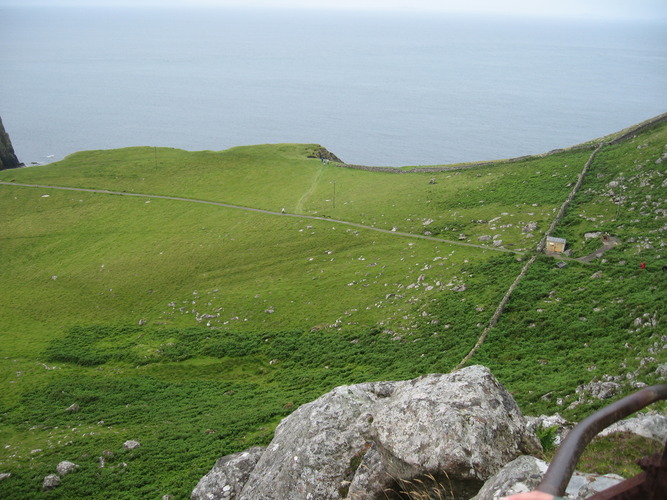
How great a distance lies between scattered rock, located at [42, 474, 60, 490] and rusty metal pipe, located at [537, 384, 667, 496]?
28996 millimetres

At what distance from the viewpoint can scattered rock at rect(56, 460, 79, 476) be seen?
90.3 feet

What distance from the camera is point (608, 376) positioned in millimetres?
24344

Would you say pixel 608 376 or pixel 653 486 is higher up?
pixel 653 486

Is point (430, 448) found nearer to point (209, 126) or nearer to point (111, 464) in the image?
point (111, 464)

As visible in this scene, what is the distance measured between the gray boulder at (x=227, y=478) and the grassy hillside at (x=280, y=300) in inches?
148

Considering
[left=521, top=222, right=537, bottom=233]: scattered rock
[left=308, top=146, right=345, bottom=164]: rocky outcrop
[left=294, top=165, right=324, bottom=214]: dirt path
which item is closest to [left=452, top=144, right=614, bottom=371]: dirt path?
[left=521, top=222, right=537, bottom=233]: scattered rock

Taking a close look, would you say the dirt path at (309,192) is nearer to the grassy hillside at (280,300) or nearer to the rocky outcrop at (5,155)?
the grassy hillside at (280,300)

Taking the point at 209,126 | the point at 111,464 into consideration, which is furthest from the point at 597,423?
the point at 209,126

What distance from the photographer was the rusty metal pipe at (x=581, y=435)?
14.0ft

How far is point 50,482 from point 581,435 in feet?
96.0

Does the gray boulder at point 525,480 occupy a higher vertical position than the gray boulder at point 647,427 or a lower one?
higher

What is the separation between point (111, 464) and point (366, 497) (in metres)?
19.5

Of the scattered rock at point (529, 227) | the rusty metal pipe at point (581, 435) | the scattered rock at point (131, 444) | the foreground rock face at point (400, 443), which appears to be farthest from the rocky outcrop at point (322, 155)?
the rusty metal pipe at point (581, 435)

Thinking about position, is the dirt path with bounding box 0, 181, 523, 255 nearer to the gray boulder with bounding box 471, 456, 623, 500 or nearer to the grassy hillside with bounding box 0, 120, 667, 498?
the grassy hillside with bounding box 0, 120, 667, 498
